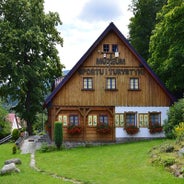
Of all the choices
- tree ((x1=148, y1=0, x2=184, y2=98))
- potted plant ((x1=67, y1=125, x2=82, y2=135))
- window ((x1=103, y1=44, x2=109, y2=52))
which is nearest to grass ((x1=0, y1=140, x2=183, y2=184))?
potted plant ((x1=67, y1=125, x2=82, y2=135))

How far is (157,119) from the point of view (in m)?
34.9

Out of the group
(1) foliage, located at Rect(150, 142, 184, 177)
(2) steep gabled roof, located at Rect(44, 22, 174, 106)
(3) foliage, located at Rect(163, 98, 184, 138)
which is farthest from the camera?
(2) steep gabled roof, located at Rect(44, 22, 174, 106)

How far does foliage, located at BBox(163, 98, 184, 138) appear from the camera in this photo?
101 ft

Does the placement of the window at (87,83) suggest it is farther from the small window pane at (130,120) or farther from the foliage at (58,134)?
the foliage at (58,134)

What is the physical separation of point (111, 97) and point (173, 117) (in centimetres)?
546

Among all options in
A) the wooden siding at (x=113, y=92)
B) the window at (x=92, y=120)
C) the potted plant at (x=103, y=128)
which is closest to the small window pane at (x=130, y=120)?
the wooden siding at (x=113, y=92)

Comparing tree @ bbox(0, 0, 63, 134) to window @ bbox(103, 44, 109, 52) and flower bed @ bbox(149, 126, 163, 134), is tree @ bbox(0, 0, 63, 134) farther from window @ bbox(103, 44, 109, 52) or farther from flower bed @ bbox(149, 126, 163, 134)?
flower bed @ bbox(149, 126, 163, 134)

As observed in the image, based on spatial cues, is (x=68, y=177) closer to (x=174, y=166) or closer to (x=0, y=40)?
(x=174, y=166)

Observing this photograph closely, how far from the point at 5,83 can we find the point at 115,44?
1407cm

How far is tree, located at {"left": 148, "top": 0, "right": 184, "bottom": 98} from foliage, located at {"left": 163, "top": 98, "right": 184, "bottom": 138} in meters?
4.48

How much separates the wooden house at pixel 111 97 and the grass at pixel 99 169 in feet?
21.1

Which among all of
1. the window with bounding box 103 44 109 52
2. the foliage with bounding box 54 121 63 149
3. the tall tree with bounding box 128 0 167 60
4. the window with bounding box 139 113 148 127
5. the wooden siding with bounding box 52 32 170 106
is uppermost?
the tall tree with bounding box 128 0 167 60

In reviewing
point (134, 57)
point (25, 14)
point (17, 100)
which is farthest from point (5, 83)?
point (134, 57)

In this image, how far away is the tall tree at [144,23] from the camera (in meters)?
48.6
